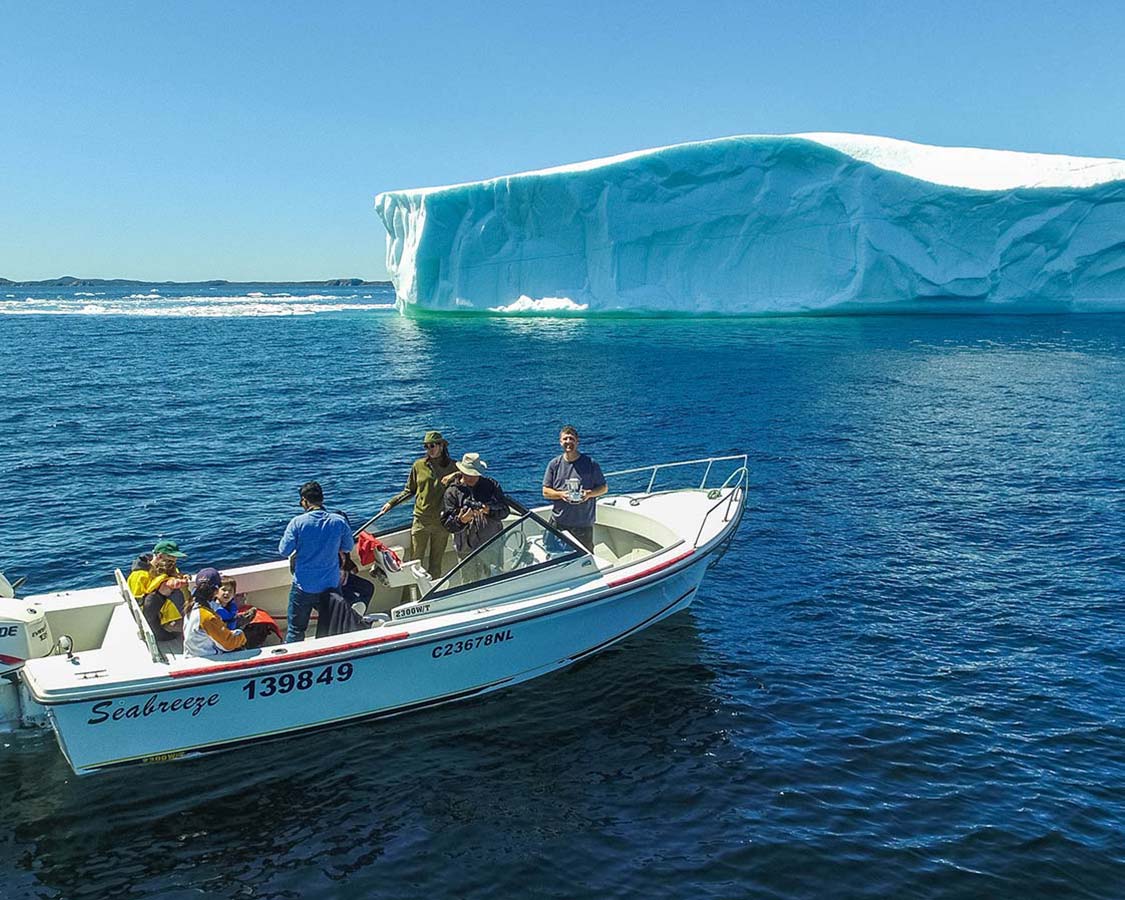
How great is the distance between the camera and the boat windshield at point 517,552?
29.1 feet

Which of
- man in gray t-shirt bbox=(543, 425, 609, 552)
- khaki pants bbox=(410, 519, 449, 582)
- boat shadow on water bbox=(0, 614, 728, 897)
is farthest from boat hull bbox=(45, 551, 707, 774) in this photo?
khaki pants bbox=(410, 519, 449, 582)

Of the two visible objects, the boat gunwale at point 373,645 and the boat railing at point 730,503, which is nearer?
→ the boat gunwale at point 373,645

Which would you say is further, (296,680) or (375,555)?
(375,555)

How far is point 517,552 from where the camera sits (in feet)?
29.8

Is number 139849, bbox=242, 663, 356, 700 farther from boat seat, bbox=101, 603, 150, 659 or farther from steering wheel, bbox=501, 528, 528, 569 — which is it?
steering wheel, bbox=501, 528, 528, 569

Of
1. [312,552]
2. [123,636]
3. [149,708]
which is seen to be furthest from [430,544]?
[149,708]

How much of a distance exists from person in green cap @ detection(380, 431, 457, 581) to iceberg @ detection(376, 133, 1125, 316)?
38.6 metres

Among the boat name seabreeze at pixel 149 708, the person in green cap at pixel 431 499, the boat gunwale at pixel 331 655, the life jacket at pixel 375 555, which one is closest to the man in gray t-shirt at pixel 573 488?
the boat gunwale at pixel 331 655

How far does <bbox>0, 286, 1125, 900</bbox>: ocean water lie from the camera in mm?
6902

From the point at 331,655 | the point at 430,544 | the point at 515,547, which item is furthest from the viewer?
the point at 430,544

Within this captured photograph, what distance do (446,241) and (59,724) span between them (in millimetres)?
48457

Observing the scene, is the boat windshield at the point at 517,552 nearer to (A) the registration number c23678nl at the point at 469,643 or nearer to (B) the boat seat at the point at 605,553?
(A) the registration number c23678nl at the point at 469,643

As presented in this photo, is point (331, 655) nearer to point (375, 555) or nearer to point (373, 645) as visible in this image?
point (373, 645)

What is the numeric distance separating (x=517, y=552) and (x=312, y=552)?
79.5 inches
